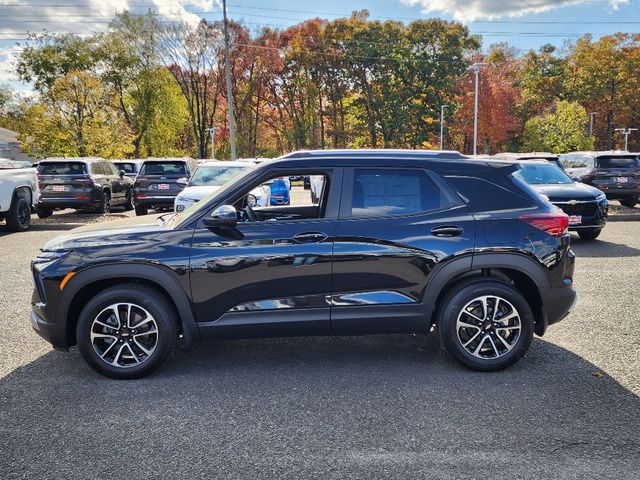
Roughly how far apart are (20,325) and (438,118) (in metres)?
48.6

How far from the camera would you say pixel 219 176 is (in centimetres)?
1296

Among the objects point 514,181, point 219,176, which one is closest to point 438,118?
point 219,176

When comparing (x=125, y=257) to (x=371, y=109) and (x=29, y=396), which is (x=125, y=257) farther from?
(x=371, y=109)

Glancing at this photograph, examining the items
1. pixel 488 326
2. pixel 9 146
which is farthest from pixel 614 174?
pixel 9 146

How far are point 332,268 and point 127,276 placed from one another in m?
1.59

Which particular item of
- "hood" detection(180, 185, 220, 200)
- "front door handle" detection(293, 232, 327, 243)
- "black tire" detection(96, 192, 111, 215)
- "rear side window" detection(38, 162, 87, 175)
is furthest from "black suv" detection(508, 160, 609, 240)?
"rear side window" detection(38, 162, 87, 175)

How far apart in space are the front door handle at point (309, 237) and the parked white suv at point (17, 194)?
10981mm

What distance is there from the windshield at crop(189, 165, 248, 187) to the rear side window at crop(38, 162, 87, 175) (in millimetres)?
4607

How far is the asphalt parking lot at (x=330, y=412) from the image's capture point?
3.07 meters

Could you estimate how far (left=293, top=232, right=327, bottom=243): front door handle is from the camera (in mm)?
4227

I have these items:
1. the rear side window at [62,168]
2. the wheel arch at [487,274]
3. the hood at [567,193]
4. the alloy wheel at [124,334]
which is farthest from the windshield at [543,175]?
the rear side window at [62,168]

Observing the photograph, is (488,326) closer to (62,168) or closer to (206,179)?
(206,179)

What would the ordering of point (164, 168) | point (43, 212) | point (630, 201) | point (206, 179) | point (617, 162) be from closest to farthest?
point (206, 179), point (617, 162), point (164, 168), point (43, 212), point (630, 201)

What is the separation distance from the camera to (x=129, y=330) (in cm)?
426
